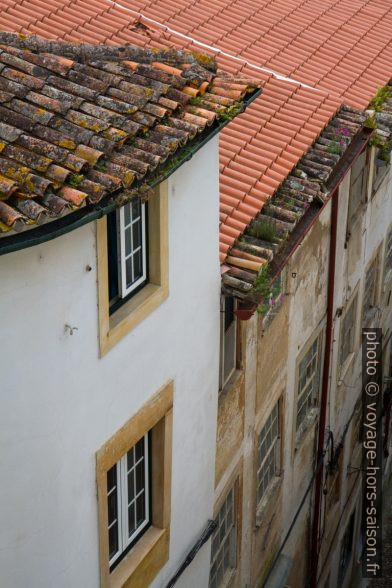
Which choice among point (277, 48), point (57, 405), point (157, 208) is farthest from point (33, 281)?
point (277, 48)

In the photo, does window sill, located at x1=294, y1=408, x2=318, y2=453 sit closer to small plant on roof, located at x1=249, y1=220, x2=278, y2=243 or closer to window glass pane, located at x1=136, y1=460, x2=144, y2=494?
small plant on roof, located at x1=249, y1=220, x2=278, y2=243

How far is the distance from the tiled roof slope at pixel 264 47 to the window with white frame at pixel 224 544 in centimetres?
449

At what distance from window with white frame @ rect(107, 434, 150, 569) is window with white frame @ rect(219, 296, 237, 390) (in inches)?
87.9

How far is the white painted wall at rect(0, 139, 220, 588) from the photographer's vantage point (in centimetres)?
802

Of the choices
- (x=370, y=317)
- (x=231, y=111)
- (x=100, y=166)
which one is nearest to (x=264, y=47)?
(x=231, y=111)

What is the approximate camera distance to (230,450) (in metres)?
13.8

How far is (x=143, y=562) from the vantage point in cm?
1109

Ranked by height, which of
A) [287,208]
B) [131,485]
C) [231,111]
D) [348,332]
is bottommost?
[131,485]

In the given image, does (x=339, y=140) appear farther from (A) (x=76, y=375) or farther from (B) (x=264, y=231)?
(A) (x=76, y=375)

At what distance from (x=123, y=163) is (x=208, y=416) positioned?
15.4 ft

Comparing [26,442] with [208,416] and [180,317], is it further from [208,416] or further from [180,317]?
[208,416]

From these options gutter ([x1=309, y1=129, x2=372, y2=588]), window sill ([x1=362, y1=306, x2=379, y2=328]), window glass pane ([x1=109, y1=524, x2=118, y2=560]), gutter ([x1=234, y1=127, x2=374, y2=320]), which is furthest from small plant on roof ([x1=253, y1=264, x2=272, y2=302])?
window sill ([x1=362, y1=306, x2=379, y2=328])

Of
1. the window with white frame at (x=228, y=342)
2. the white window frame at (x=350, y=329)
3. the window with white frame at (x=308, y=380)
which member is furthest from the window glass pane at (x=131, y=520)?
the white window frame at (x=350, y=329)

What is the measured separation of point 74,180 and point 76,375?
1.75 metres
